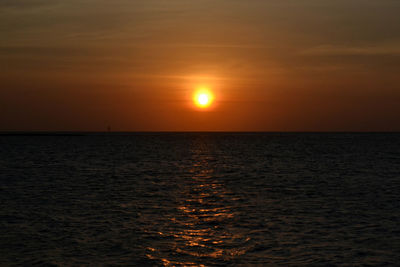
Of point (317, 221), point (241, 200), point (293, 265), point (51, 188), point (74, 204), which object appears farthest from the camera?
point (51, 188)

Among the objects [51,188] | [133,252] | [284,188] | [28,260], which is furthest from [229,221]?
[51,188]

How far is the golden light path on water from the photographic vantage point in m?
20.9

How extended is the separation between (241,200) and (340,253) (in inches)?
672

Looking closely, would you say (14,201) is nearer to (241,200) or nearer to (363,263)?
(241,200)

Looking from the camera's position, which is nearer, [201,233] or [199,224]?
[201,233]

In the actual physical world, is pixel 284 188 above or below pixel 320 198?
above

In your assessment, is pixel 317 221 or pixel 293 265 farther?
pixel 317 221

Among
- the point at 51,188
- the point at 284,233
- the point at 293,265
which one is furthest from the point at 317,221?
the point at 51,188

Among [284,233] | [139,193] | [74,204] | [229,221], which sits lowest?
[284,233]

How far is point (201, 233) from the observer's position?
25.3m

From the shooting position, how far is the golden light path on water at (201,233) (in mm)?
20906

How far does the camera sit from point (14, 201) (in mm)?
36406

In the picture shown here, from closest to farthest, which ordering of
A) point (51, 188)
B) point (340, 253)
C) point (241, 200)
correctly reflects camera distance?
1. point (340, 253)
2. point (241, 200)
3. point (51, 188)

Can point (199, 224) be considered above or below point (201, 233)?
above
